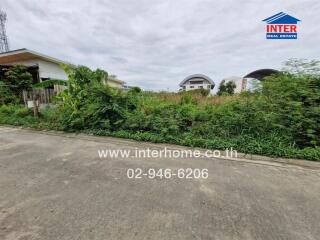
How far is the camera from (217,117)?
5066 mm

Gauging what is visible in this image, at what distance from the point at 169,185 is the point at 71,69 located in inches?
249

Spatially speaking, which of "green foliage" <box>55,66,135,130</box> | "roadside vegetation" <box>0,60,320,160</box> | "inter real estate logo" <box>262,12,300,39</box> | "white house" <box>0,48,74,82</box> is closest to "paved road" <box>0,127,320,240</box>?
"roadside vegetation" <box>0,60,320,160</box>

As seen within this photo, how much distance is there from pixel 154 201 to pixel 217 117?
138 inches

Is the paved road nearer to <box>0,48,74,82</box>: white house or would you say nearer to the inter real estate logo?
the inter real estate logo

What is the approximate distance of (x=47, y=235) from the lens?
5.70 feet

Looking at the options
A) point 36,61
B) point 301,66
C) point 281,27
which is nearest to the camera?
point 301,66

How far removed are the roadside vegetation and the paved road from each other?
957mm

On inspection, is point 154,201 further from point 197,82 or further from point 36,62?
point 197,82

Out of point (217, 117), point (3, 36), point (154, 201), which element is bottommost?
point (154, 201)

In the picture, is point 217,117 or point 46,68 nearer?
point 217,117

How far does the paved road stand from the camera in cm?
179

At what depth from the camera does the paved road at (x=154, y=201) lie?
1.79 metres

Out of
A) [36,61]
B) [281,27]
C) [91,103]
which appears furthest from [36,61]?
[281,27]

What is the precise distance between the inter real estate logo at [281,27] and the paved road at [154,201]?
528 centimetres
